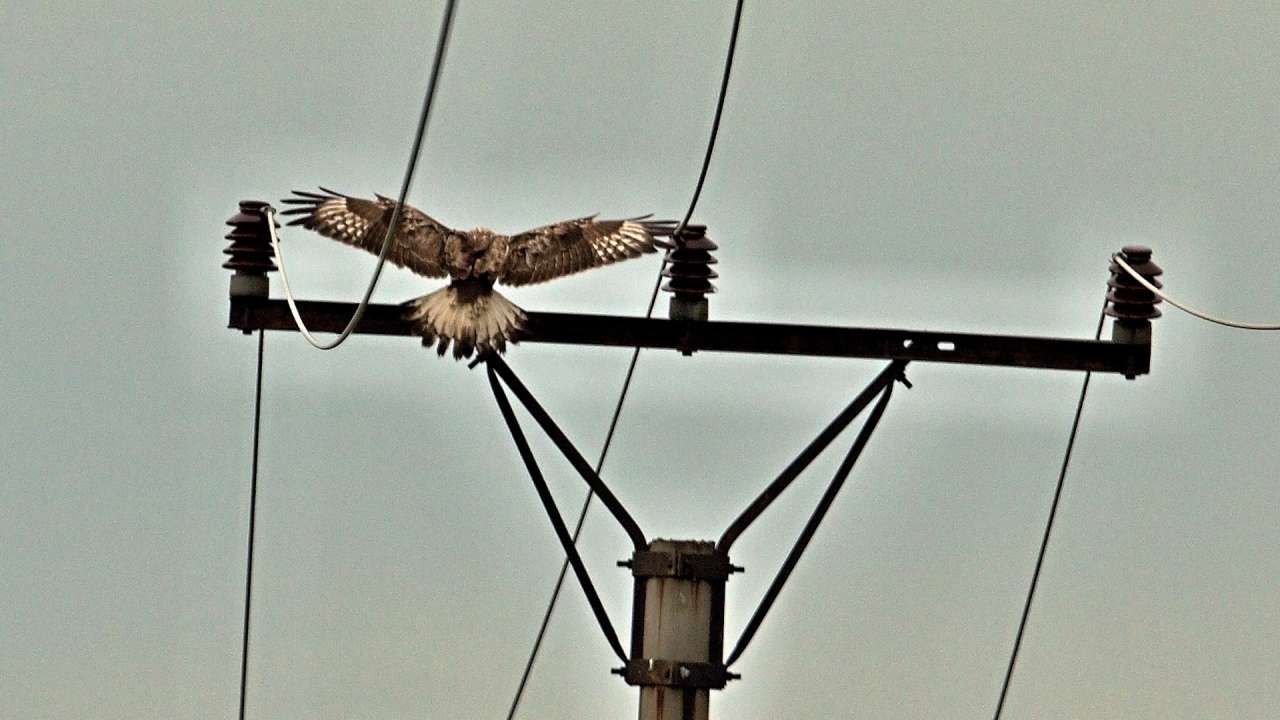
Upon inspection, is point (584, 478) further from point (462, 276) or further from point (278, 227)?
point (278, 227)

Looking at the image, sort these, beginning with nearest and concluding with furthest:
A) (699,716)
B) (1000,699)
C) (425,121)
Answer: (425,121), (699,716), (1000,699)

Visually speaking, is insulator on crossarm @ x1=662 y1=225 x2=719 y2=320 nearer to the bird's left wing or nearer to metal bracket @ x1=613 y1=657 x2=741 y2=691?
the bird's left wing

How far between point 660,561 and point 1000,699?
424 centimetres

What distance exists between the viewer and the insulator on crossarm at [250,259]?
15047 millimetres

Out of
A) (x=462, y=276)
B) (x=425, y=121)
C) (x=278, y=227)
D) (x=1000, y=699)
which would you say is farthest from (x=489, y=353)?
(x=1000, y=699)

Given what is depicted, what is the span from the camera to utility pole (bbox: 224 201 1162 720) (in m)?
14.4

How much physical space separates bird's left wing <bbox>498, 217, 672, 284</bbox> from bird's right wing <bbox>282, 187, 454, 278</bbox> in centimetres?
42

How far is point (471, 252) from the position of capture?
15297mm

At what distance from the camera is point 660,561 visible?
1443cm

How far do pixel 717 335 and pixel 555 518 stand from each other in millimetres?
1193

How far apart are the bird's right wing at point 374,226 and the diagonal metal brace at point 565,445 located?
39.2 inches

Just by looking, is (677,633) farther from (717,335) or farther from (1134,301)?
(1134,301)

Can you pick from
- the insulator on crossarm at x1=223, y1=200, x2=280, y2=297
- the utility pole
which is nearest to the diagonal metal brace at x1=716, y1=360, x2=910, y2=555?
the utility pole

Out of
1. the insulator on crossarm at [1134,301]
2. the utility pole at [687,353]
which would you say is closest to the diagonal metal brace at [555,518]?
the utility pole at [687,353]
